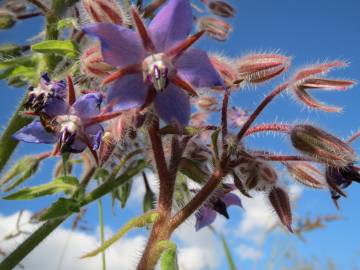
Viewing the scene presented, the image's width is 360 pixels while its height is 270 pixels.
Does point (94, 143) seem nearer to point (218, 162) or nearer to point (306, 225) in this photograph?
point (218, 162)

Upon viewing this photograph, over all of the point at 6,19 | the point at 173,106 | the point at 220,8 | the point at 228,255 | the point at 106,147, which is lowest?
the point at 228,255

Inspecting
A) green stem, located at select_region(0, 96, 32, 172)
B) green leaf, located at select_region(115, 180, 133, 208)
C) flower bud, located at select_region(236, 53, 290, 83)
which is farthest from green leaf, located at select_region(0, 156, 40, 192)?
flower bud, located at select_region(236, 53, 290, 83)

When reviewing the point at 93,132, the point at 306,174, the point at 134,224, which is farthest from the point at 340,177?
the point at 93,132

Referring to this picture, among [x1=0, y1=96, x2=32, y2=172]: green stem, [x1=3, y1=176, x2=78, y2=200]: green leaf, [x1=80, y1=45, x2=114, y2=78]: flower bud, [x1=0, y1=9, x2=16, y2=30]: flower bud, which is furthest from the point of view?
[x1=0, y1=9, x2=16, y2=30]: flower bud

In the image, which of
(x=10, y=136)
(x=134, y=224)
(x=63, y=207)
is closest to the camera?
(x=134, y=224)

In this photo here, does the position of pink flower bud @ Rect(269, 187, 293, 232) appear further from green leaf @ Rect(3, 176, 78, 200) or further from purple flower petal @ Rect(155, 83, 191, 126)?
green leaf @ Rect(3, 176, 78, 200)

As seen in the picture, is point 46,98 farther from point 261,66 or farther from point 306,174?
point 306,174

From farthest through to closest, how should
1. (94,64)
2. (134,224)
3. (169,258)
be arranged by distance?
(134,224) → (94,64) → (169,258)
